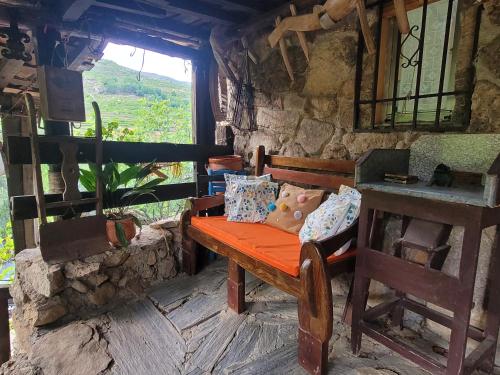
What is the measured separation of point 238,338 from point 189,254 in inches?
34.9

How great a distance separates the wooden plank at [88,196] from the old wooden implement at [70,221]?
3.6 inches

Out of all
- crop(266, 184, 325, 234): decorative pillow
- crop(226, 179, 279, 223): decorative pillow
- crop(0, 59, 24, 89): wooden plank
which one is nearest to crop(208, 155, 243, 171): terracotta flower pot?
crop(226, 179, 279, 223): decorative pillow

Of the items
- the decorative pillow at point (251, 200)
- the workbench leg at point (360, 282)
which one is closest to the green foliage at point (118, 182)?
the decorative pillow at point (251, 200)

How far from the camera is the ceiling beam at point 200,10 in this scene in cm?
216

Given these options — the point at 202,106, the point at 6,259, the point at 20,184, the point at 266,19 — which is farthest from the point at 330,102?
the point at 6,259

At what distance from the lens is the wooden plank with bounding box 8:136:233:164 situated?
194cm

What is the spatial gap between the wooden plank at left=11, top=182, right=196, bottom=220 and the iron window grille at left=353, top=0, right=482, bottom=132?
1.61m

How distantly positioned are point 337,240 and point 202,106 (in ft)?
7.67

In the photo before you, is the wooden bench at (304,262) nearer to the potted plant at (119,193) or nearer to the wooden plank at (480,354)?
the potted plant at (119,193)

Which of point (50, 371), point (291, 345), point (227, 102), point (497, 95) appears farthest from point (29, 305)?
point (497, 95)

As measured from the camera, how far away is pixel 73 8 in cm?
198

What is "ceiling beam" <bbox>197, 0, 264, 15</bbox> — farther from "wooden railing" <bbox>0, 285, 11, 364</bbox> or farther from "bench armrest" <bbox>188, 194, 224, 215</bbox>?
"wooden railing" <bbox>0, 285, 11, 364</bbox>

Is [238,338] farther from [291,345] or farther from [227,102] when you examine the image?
[227,102]

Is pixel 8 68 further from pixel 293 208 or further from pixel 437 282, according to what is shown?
pixel 437 282
